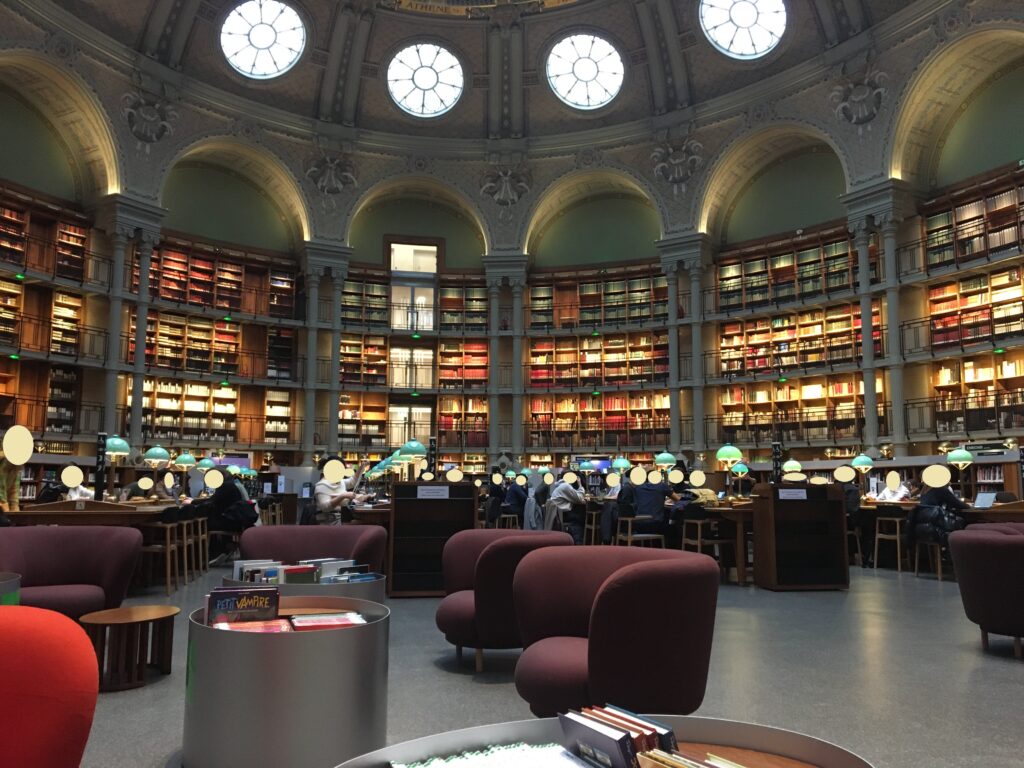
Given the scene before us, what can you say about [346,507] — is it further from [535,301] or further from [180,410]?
[535,301]

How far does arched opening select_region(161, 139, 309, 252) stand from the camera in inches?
698

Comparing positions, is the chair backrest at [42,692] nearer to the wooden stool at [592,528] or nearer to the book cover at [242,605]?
the book cover at [242,605]

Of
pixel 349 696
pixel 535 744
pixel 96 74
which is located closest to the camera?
pixel 535 744

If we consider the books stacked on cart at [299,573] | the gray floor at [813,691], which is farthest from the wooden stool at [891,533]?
the books stacked on cart at [299,573]

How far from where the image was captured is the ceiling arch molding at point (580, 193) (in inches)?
738

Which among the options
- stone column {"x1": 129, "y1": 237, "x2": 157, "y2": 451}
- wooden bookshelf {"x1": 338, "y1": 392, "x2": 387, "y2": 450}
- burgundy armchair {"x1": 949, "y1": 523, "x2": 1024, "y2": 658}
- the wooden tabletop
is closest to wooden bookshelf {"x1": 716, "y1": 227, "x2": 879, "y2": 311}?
wooden bookshelf {"x1": 338, "y1": 392, "x2": 387, "y2": 450}

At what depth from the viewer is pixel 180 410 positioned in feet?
56.4

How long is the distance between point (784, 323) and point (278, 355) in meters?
11.5

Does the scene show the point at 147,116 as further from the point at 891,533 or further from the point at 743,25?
the point at 891,533

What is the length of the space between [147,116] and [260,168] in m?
2.84

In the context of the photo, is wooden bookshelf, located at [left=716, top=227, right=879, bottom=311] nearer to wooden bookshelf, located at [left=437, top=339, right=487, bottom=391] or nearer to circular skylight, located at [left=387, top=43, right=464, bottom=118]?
wooden bookshelf, located at [left=437, top=339, right=487, bottom=391]

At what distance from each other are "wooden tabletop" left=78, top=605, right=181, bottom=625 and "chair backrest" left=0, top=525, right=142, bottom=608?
0.30 m

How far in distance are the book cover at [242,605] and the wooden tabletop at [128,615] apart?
56.0 inches

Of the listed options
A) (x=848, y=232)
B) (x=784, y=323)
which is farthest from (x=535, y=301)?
(x=848, y=232)
